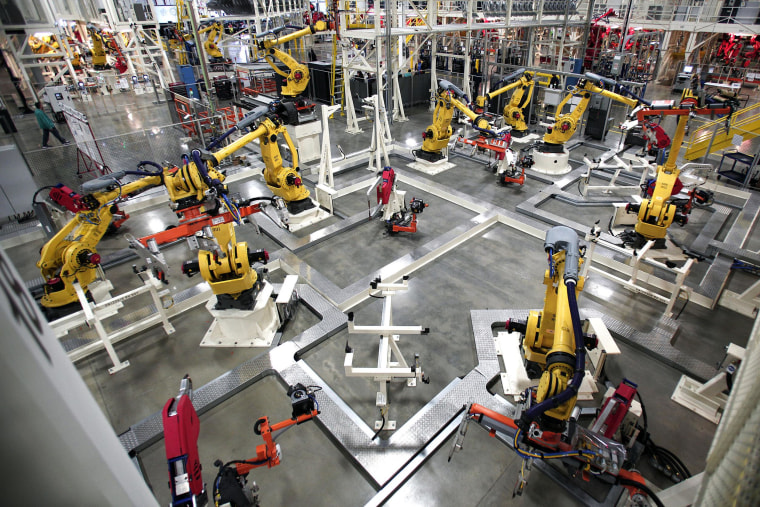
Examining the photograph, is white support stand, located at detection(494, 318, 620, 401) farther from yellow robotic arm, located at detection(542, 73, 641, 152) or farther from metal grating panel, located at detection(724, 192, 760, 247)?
yellow robotic arm, located at detection(542, 73, 641, 152)

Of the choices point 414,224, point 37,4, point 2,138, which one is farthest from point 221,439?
point 37,4

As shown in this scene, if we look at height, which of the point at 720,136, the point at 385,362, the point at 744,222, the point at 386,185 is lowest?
the point at 744,222

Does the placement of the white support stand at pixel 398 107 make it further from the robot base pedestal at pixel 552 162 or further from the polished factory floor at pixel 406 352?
the polished factory floor at pixel 406 352

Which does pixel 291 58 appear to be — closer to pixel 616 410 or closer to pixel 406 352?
pixel 406 352

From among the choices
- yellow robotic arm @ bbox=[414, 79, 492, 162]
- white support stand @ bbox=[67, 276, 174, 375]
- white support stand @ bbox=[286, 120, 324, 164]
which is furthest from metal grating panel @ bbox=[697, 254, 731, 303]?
white support stand @ bbox=[286, 120, 324, 164]

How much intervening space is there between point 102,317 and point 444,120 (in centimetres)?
869

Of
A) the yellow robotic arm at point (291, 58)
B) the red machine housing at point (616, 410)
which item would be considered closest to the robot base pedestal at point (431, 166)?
the yellow robotic arm at point (291, 58)

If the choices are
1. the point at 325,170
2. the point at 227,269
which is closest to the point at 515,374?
the point at 227,269

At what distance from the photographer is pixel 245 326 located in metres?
5.71

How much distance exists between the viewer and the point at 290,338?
596 centimetres

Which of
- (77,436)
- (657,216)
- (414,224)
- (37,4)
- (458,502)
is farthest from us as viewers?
(37,4)

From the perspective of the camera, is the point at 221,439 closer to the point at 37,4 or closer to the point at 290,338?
the point at 290,338

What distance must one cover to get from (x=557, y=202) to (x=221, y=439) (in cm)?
850

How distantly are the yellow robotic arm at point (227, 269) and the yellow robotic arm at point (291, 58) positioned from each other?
7.32m
